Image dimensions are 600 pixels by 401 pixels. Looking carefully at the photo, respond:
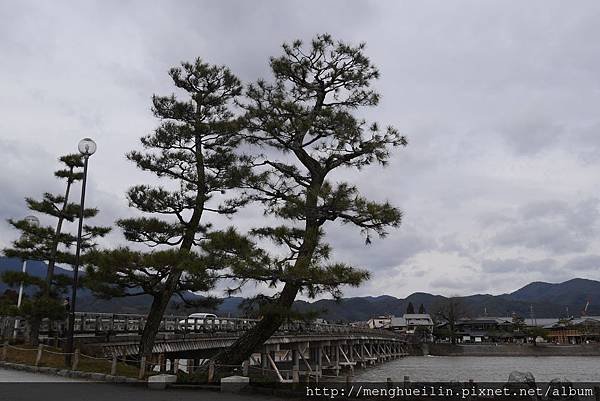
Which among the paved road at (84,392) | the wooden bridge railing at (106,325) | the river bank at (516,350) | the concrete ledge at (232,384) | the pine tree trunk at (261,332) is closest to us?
the paved road at (84,392)

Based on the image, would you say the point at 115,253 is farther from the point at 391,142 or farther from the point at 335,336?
the point at 335,336

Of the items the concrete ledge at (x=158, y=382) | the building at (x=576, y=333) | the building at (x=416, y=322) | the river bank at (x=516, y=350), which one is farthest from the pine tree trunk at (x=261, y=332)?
the building at (x=416, y=322)

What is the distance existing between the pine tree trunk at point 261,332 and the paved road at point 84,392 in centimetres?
209

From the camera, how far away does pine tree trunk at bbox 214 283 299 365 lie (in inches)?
525

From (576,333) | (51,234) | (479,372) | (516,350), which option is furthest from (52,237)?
(576,333)

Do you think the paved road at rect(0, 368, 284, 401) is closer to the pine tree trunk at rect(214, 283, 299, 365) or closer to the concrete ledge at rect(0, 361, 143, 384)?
the concrete ledge at rect(0, 361, 143, 384)

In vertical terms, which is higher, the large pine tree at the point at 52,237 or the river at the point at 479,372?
the large pine tree at the point at 52,237

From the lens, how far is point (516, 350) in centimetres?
8475

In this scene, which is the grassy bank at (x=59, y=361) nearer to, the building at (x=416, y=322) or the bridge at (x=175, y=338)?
the bridge at (x=175, y=338)

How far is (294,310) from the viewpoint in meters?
13.2

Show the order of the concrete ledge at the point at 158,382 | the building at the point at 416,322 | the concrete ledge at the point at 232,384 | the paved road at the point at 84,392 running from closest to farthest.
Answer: the paved road at the point at 84,392 < the concrete ledge at the point at 232,384 < the concrete ledge at the point at 158,382 < the building at the point at 416,322

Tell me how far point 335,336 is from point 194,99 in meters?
38.0

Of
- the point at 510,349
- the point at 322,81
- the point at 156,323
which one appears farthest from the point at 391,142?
the point at 510,349

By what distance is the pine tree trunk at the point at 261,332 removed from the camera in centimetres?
1334
